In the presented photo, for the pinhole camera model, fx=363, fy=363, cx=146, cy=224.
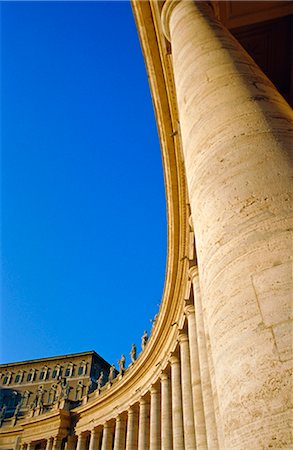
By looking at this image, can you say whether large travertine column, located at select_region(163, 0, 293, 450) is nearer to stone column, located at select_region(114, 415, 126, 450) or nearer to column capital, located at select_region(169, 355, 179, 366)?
column capital, located at select_region(169, 355, 179, 366)

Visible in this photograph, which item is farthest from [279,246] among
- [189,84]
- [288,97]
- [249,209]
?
[288,97]

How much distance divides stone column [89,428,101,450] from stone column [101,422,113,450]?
253 centimetres

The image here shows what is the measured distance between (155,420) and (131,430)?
5.39 metres

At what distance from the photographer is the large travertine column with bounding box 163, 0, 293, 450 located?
3.43m

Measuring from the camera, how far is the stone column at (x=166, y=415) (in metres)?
21.6

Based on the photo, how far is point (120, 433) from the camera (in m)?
30.8

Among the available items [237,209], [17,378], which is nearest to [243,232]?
[237,209]

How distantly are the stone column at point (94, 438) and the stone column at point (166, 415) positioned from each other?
53.6ft

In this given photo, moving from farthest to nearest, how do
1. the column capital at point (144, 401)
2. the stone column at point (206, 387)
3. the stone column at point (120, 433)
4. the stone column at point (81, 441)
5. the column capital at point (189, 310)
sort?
the stone column at point (81, 441)
the stone column at point (120, 433)
the column capital at point (144, 401)
the column capital at point (189, 310)
the stone column at point (206, 387)

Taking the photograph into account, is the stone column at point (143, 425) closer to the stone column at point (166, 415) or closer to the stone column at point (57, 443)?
the stone column at point (166, 415)

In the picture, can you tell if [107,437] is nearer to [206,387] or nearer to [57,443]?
[57,443]

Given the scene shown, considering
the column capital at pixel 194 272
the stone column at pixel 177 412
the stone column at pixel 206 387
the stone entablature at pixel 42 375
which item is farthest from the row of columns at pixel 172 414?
the stone entablature at pixel 42 375

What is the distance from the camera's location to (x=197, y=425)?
624 inches

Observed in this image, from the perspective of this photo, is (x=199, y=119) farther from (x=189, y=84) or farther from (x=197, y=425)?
(x=197, y=425)
